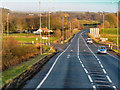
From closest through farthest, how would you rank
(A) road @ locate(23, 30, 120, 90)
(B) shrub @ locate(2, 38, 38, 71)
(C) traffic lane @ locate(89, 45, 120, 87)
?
(A) road @ locate(23, 30, 120, 90) < (C) traffic lane @ locate(89, 45, 120, 87) < (B) shrub @ locate(2, 38, 38, 71)

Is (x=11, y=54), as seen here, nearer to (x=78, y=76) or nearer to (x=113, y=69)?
(x=113, y=69)

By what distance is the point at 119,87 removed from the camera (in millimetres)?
14555

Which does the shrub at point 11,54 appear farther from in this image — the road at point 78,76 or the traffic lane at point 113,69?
the traffic lane at point 113,69

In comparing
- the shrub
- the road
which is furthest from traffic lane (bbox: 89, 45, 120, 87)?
the shrub

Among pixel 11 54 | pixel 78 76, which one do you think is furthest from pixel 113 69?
pixel 11 54

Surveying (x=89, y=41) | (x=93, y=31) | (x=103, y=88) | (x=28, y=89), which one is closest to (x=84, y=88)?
(x=103, y=88)

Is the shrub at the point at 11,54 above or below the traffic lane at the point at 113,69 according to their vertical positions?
above

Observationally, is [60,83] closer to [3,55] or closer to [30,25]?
[3,55]

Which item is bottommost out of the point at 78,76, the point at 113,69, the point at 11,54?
the point at 113,69

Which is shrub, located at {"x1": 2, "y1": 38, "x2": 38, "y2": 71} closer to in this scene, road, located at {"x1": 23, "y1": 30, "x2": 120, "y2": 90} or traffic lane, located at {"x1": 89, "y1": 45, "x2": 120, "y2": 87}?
road, located at {"x1": 23, "y1": 30, "x2": 120, "y2": 90}

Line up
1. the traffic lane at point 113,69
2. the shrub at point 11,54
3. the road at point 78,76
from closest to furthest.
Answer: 1. the road at point 78,76
2. the traffic lane at point 113,69
3. the shrub at point 11,54

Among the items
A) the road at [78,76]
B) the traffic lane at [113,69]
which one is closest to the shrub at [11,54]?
the road at [78,76]

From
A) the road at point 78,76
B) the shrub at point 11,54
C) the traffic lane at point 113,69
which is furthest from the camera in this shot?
the shrub at point 11,54

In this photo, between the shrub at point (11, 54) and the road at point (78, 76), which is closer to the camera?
the road at point (78, 76)
